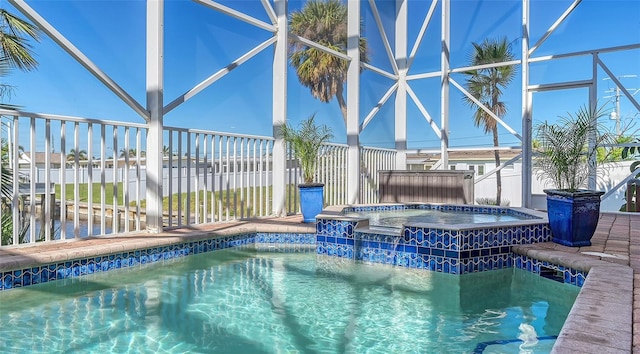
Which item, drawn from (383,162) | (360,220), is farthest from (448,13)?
(360,220)

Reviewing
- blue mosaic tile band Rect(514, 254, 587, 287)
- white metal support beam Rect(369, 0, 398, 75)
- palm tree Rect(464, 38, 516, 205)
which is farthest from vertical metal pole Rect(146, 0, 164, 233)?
palm tree Rect(464, 38, 516, 205)

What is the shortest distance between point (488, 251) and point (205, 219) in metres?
3.12

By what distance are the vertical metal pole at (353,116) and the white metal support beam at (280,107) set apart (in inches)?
63.1

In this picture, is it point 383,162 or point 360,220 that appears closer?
point 360,220

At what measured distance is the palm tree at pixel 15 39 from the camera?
14.0ft

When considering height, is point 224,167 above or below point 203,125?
below

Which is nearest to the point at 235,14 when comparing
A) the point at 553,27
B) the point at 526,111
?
the point at 526,111

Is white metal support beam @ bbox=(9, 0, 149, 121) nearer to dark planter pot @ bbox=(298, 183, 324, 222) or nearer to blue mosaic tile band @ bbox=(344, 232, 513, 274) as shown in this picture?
dark planter pot @ bbox=(298, 183, 324, 222)

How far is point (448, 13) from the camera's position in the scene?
8.58 meters

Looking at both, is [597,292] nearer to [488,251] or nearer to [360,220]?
[488,251]

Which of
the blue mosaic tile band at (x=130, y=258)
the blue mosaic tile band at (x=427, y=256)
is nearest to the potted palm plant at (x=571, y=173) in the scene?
the blue mosaic tile band at (x=427, y=256)

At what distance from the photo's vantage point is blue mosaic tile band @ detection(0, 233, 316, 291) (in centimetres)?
284

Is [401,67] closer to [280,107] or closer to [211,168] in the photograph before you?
[280,107]

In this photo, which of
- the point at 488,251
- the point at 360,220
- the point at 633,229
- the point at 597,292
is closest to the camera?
the point at 597,292
